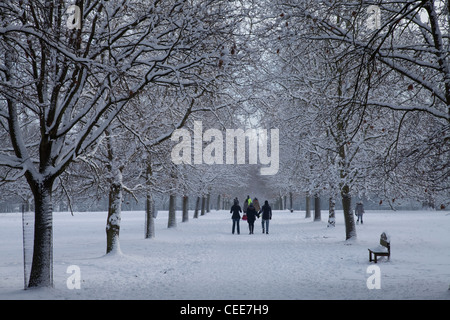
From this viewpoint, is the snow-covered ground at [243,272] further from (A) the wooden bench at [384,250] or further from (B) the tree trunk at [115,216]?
(B) the tree trunk at [115,216]

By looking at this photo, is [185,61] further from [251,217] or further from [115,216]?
[251,217]

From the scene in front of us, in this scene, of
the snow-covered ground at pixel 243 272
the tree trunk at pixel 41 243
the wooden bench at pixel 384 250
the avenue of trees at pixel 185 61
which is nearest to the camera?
the avenue of trees at pixel 185 61

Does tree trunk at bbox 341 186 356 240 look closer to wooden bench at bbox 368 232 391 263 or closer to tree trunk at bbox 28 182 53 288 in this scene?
wooden bench at bbox 368 232 391 263

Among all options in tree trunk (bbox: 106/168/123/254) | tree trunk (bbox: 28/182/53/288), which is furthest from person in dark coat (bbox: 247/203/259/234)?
tree trunk (bbox: 28/182/53/288)

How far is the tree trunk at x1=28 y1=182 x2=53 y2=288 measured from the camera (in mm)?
8664

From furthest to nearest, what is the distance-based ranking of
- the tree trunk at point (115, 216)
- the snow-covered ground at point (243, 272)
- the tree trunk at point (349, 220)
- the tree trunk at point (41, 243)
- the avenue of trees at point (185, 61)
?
the tree trunk at point (349, 220), the tree trunk at point (115, 216), the tree trunk at point (41, 243), the snow-covered ground at point (243, 272), the avenue of trees at point (185, 61)

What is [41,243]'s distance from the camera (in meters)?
8.72

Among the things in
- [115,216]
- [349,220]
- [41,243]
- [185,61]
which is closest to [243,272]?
[41,243]

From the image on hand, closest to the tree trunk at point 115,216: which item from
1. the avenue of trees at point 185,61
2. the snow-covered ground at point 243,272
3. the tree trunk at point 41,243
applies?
the snow-covered ground at point 243,272

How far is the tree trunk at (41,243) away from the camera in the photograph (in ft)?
28.4

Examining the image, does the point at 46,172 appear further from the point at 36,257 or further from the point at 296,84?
the point at 296,84

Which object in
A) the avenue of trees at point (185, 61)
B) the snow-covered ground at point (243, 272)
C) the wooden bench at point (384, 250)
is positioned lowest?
the snow-covered ground at point (243, 272)

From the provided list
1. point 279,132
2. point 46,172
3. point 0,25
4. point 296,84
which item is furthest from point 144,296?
point 279,132

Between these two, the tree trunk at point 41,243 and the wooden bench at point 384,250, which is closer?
the tree trunk at point 41,243
